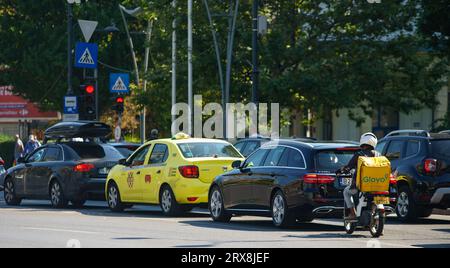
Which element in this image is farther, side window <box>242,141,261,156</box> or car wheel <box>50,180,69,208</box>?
side window <box>242,141,261,156</box>

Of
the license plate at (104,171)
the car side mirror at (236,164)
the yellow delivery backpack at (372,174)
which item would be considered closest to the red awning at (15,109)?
the license plate at (104,171)

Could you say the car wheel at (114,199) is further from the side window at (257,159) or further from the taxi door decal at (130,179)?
the side window at (257,159)

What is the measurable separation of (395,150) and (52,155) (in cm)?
858

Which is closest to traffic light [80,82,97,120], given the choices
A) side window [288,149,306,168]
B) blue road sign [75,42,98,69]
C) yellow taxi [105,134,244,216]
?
blue road sign [75,42,98,69]

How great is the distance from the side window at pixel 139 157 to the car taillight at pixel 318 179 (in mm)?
6380

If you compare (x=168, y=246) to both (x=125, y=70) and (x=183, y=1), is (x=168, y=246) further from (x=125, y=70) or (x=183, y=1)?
(x=125, y=70)

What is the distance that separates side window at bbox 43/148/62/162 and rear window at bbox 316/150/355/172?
9531mm

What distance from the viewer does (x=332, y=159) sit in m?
19.6

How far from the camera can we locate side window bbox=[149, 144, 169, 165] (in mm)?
23984

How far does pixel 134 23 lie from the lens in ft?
201

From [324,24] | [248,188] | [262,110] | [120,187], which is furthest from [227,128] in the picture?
[248,188]

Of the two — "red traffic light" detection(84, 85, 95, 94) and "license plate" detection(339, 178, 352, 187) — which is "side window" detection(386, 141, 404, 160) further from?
"red traffic light" detection(84, 85, 95, 94)

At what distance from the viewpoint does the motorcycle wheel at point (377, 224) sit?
1761 centimetres

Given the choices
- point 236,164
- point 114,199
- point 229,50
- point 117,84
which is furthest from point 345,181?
point 117,84
